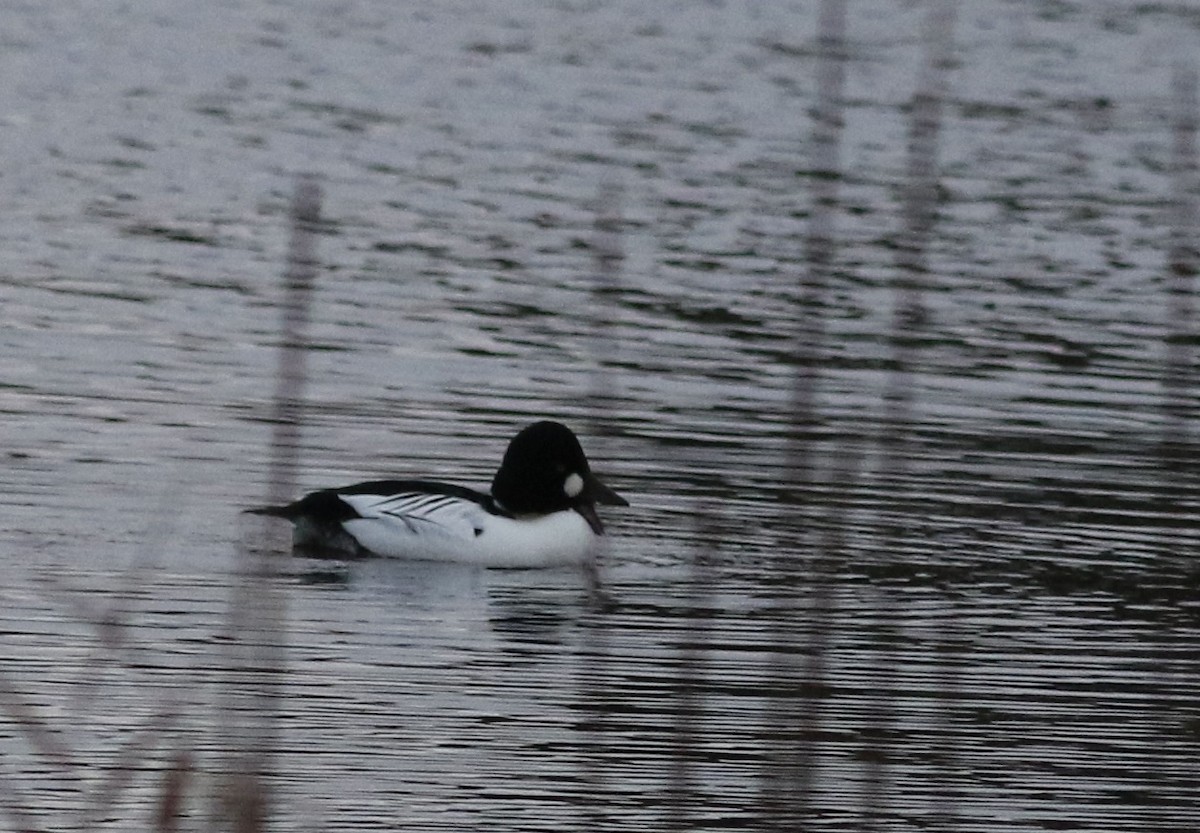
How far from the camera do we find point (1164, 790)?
27.3 ft

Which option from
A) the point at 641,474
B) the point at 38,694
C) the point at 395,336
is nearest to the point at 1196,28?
the point at 395,336

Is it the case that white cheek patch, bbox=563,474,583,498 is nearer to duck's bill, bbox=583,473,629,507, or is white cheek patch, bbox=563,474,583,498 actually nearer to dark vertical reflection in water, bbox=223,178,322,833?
duck's bill, bbox=583,473,629,507

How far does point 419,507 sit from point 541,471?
0.75 m

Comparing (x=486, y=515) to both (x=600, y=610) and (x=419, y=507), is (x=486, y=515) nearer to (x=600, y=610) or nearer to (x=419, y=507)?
(x=419, y=507)

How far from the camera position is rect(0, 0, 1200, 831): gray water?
814 cm

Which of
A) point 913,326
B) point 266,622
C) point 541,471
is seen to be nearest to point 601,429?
point 913,326

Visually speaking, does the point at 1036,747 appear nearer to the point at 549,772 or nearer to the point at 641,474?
the point at 549,772

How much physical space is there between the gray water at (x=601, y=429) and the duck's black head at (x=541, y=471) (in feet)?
1.14

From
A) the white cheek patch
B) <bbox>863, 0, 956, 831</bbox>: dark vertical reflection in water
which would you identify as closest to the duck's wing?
the white cheek patch

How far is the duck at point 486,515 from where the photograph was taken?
11695mm

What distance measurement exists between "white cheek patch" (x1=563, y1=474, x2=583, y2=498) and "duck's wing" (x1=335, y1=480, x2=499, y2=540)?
32 centimetres

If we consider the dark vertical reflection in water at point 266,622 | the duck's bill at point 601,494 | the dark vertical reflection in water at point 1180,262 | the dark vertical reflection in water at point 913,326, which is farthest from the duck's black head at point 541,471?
the dark vertical reflection in water at point 1180,262

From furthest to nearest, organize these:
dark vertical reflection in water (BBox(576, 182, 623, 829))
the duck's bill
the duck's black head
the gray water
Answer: the duck's black head < the duck's bill < the gray water < dark vertical reflection in water (BBox(576, 182, 623, 829))

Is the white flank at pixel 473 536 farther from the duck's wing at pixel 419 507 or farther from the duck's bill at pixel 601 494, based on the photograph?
the duck's bill at pixel 601 494
